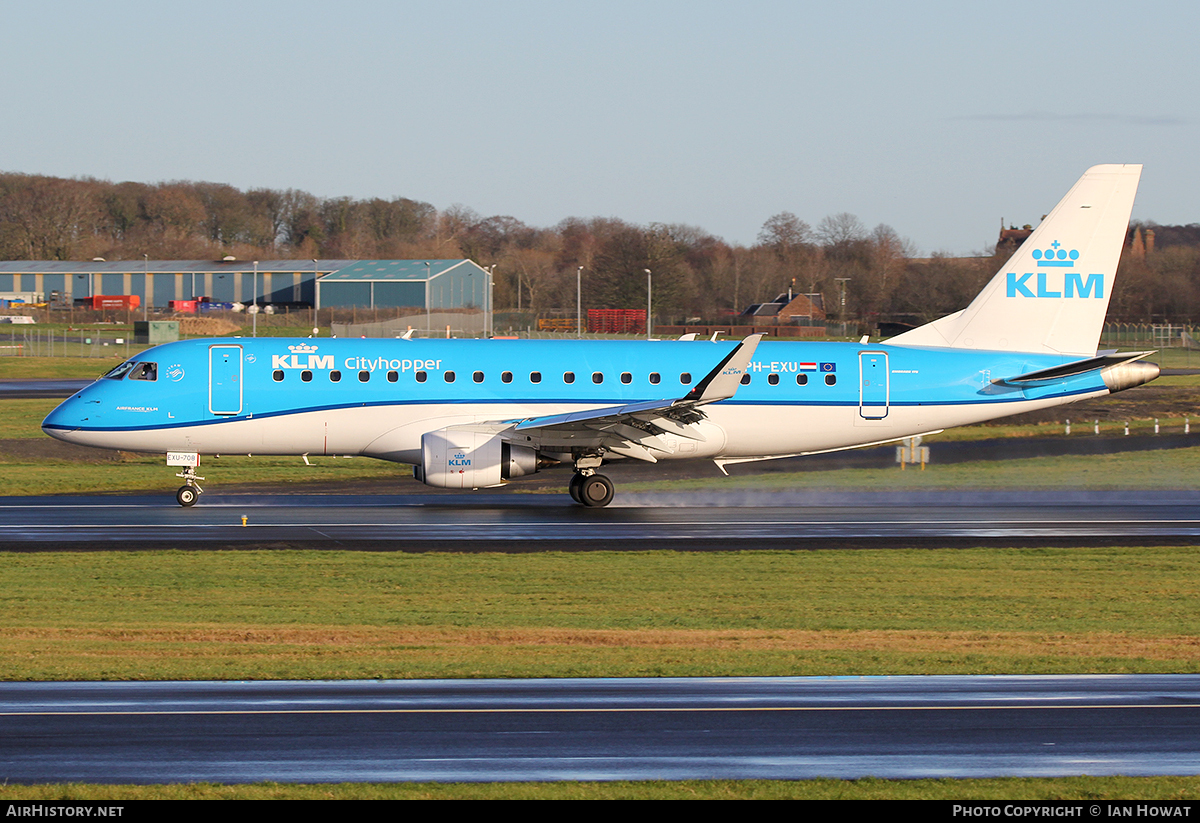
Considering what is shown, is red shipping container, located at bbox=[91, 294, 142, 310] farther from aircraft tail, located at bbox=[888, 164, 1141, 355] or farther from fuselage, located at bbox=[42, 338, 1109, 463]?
aircraft tail, located at bbox=[888, 164, 1141, 355]

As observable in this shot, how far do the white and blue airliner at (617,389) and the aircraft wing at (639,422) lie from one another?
5 centimetres

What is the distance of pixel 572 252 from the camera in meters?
187

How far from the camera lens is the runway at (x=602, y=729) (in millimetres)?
10195

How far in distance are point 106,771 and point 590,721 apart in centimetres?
451

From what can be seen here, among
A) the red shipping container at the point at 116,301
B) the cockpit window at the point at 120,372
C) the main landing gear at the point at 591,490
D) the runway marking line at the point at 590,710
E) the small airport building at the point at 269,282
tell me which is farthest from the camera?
the red shipping container at the point at 116,301

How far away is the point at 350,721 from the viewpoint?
38.2 feet

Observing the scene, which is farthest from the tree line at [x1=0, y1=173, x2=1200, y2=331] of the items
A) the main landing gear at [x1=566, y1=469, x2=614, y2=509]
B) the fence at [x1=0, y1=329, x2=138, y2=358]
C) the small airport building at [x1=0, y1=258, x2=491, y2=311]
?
the main landing gear at [x1=566, y1=469, x2=614, y2=509]

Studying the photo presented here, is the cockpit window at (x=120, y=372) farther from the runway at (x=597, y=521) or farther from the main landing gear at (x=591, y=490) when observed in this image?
the main landing gear at (x=591, y=490)

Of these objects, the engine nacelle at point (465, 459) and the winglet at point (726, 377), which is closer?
the winglet at point (726, 377)

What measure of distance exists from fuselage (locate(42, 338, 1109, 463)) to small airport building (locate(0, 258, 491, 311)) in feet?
253

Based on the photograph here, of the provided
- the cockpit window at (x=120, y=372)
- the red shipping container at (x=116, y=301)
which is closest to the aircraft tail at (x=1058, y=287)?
the cockpit window at (x=120, y=372)

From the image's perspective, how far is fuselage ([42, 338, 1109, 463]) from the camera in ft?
92.1
